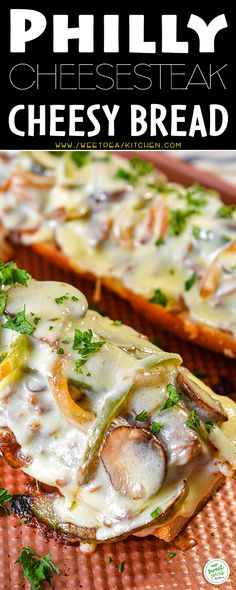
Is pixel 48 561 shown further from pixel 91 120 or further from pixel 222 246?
pixel 91 120

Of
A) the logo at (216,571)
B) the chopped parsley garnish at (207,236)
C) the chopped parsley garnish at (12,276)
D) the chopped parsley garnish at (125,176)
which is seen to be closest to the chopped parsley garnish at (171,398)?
the logo at (216,571)

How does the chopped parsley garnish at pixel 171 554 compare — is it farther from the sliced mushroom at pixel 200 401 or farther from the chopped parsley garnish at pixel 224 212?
the chopped parsley garnish at pixel 224 212

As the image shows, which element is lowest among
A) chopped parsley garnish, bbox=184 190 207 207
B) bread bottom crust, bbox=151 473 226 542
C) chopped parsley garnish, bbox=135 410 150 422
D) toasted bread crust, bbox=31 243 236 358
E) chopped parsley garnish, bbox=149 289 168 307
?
bread bottom crust, bbox=151 473 226 542

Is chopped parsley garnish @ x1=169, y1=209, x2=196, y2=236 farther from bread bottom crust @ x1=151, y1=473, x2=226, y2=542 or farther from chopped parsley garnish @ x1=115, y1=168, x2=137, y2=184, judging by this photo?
bread bottom crust @ x1=151, y1=473, x2=226, y2=542

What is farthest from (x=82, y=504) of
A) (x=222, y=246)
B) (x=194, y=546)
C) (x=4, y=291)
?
(x=222, y=246)

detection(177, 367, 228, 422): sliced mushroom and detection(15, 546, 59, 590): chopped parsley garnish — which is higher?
detection(177, 367, 228, 422): sliced mushroom

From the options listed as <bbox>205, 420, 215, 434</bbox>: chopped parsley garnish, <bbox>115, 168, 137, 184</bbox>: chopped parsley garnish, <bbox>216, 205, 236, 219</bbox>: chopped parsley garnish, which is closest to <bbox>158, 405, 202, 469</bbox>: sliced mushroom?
<bbox>205, 420, 215, 434</bbox>: chopped parsley garnish

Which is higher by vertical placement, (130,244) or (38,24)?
Answer: (38,24)
